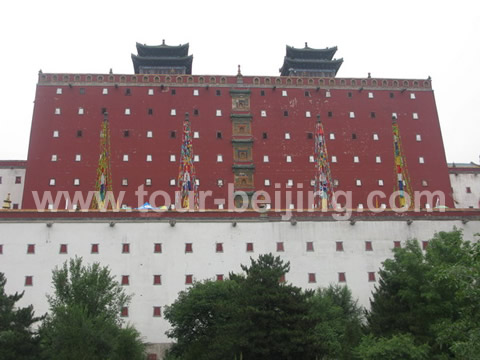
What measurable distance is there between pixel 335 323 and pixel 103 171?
17847 mm

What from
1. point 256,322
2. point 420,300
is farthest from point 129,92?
point 420,300

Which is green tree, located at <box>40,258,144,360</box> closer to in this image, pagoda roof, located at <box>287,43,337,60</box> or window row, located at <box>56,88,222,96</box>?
window row, located at <box>56,88,222,96</box>

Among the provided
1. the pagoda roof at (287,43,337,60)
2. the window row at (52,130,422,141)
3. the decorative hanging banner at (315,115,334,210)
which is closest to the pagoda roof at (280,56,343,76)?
the pagoda roof at (287,43,337,60)

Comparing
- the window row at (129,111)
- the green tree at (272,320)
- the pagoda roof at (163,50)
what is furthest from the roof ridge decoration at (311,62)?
the green tree at (272,320)

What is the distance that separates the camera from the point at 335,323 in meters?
24.0

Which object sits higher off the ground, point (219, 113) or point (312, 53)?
point (312, 53)

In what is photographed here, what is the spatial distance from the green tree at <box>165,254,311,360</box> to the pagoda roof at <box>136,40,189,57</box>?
3138 cm

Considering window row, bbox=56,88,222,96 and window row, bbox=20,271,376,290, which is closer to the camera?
window row, bbox=20,271,376,290

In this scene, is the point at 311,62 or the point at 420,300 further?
the point at 311,62

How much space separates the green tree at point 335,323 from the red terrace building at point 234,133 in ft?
43.7

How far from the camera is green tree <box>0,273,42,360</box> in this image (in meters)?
19.7

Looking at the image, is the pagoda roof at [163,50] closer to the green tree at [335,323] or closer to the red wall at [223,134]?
the red wall at [223,134]

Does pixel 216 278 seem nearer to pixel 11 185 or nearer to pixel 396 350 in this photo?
pixel 396 350

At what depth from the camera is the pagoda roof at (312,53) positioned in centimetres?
5078
